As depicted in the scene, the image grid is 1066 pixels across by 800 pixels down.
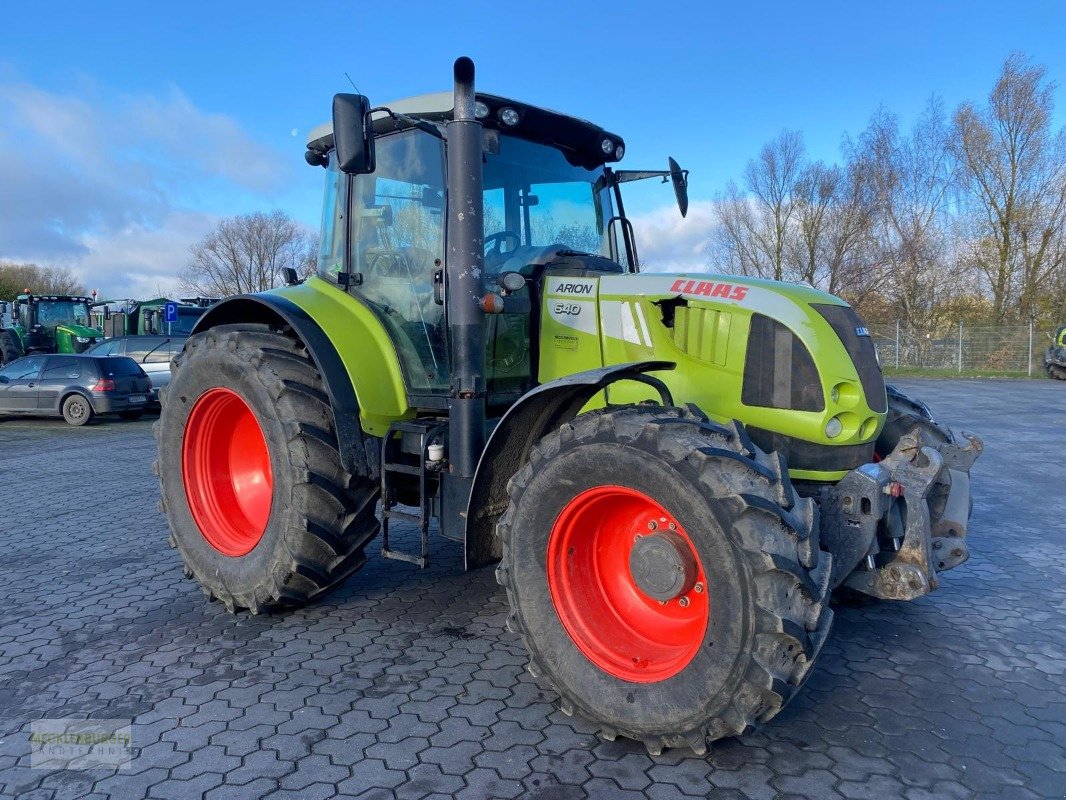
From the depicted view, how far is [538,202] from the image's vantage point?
4.39m

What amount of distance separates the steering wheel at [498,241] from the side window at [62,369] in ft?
44.2

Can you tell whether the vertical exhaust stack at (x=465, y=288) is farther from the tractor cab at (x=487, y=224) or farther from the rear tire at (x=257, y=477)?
the rear tire at (x=257, y=477)

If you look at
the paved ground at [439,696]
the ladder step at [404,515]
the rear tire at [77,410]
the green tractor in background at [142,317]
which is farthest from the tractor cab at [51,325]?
the ladder step at [404,515]

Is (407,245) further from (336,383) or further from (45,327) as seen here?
(45,327)

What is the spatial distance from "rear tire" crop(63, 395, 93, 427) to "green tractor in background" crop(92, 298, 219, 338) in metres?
7.89

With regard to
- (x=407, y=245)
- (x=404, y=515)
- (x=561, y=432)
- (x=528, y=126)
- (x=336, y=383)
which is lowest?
(x=404, y=515)

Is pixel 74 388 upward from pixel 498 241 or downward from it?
downward

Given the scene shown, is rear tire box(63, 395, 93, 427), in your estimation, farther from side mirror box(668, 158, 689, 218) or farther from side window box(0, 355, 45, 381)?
side mirror box(668, 158, 689, 218)

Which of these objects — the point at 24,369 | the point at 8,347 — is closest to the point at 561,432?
the point at 24,369

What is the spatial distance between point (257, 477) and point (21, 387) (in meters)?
13.0

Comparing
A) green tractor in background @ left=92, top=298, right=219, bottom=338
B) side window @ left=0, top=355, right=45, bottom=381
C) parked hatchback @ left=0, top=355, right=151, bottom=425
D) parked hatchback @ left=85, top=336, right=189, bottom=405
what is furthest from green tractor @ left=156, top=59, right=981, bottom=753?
green tractor in background @ left=92, top=298, right=219, bottom=338

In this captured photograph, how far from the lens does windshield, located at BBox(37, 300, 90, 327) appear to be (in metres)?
25.1

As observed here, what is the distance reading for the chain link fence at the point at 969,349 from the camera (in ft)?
86.0

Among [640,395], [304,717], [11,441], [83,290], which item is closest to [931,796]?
[640,395]
